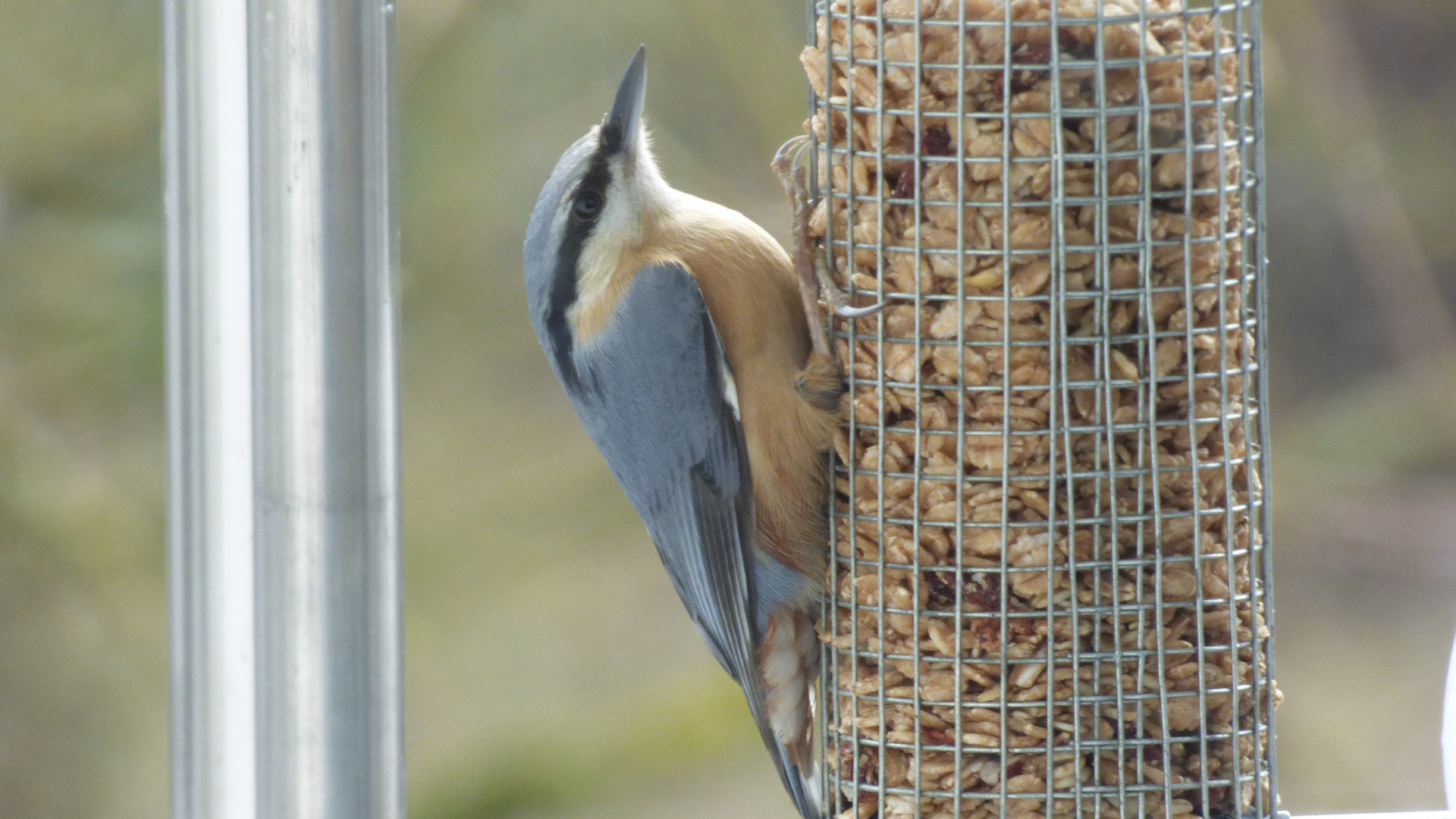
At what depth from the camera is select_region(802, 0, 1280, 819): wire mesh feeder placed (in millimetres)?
1876

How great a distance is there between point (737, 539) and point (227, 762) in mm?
998

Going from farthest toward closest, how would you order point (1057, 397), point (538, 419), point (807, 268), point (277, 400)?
point (538, 419)
point (807, 268)
point (1057, 397)
point (277, 400)

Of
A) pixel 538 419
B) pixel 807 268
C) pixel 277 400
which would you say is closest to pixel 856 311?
pixel 807 268

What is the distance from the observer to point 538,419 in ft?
14.9

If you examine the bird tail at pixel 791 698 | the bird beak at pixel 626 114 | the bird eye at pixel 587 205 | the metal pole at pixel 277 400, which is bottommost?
the bird tail at pixel 791 698

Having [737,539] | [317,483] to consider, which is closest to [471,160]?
[737,539]

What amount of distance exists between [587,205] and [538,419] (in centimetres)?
233

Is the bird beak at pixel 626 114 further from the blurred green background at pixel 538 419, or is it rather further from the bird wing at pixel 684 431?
the blurred green background at pixel 538 419

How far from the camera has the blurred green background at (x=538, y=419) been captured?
13.4 feet

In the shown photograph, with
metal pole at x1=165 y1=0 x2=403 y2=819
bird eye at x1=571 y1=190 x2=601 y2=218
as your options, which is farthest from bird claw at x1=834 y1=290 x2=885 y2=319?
metal pole at x1=165 y1=0 x2=403 y2=819

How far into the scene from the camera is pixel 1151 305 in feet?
6.21

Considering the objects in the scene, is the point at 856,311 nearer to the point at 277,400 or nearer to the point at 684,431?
the point at 684,431

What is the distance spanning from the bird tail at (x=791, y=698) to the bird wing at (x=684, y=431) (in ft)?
0.09

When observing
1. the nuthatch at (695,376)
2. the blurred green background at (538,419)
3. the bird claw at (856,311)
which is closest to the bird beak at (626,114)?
the nuthatch at (695,376)
